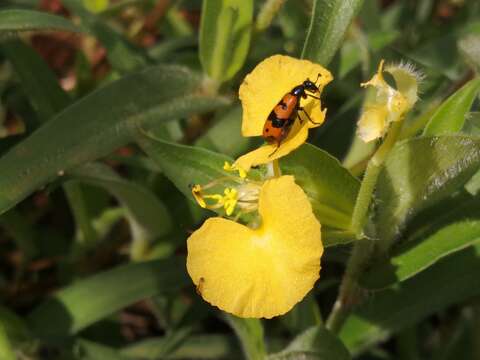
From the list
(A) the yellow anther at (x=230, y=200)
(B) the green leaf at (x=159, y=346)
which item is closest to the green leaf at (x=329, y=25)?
(A) the yellow anther at (x=230, y=200)

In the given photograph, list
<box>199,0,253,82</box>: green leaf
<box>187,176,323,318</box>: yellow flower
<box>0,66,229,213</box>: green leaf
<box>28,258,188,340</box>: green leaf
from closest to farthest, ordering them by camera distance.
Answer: <box>187,176,323,318</box>: yellow flower, <box>0,66,229,213</box>: green leaf, <box>199,0,253,82</box>: green leaf, <box>28,258,188,340</box>: green leaf

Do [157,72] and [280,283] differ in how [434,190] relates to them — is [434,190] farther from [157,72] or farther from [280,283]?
[157,72]

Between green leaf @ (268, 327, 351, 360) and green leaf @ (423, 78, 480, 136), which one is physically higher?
green leaf @ (423, 78, 480, 136)

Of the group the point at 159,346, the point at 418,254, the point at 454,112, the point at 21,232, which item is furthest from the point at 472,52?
the point at 21,232

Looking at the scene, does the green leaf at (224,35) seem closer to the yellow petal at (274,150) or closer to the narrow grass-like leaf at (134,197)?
the narrow grass-like leaf at (134,197)

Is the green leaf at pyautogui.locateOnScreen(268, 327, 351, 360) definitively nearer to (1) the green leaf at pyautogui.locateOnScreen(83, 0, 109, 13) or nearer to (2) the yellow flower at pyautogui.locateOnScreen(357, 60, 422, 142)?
(2) the yellow flower at pyautogui.locateOnScreen(357, 60, 422, 142)

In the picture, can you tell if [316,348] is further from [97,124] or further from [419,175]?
→ [97,124]

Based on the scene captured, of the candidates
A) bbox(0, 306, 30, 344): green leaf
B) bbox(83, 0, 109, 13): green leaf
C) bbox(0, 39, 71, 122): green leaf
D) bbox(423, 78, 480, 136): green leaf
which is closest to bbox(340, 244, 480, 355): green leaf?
bbox(423, 78, 480, 136): green leaf
